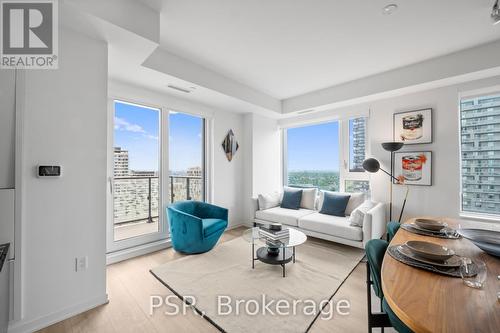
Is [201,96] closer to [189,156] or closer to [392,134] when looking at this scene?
[189,156]

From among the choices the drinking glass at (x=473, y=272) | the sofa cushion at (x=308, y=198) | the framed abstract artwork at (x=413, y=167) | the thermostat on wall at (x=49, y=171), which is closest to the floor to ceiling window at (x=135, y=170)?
the thermostat on wall at (x=49, y=171)

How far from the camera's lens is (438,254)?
1.12m

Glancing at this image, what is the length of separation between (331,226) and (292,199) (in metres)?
1.11

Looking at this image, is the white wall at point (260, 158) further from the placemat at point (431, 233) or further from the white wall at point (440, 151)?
the placemat at point (431, 233)

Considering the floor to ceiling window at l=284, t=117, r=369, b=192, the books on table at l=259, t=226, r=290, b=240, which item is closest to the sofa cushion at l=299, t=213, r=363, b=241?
the books on table at l=259, t=226, r=290, b=240

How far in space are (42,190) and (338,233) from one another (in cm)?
340

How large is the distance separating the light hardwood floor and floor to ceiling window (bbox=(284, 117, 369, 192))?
6.72 ft

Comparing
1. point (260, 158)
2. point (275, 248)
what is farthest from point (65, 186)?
point (260, 158)

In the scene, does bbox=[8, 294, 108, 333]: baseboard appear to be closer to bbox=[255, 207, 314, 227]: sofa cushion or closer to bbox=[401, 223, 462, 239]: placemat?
bbox=[255, 207, 314, 227]: sofa cushion

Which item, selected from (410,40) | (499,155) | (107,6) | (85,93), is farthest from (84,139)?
(499,155)

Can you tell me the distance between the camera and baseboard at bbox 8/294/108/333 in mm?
1583

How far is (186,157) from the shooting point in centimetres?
378

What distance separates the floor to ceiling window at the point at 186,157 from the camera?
356cm

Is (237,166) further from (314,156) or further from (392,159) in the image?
(392,159)
